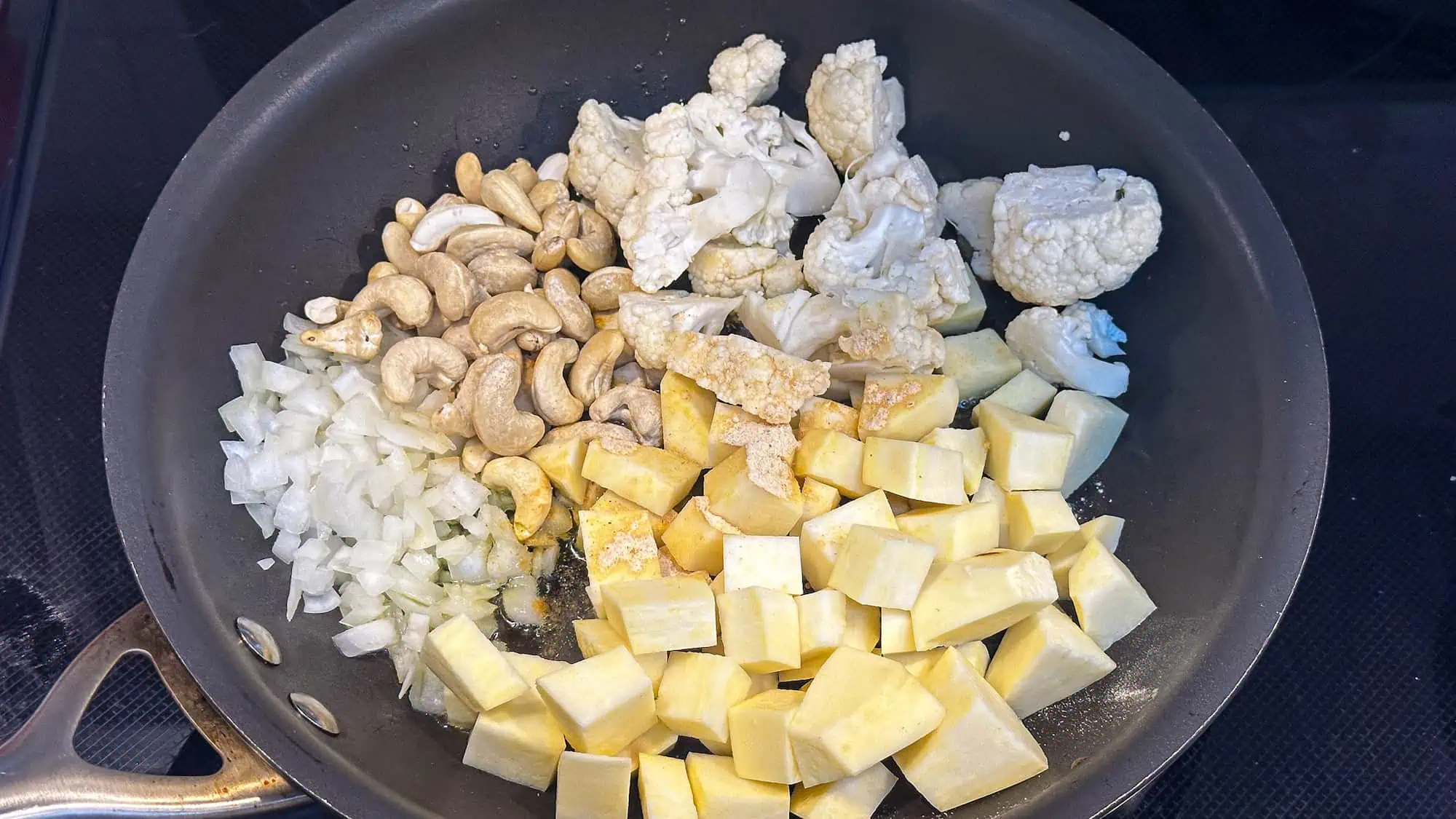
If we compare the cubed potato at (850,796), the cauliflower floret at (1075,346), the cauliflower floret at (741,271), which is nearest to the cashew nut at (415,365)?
the cauliflower floret at (741,271)

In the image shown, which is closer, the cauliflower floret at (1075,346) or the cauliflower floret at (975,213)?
the cauliflower floret at (1075,346)

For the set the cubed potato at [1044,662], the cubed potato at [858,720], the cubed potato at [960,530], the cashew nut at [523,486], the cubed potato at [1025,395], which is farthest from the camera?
the cubed potato at [1025,395]

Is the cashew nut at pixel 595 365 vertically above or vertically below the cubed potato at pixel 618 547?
above

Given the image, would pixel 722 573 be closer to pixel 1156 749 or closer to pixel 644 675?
pixel 644 675

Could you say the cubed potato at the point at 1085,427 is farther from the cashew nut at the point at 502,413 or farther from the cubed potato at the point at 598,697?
the cashew nut at the point at 502,413

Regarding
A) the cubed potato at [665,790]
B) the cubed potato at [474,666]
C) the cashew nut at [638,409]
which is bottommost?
the cubed potato at [665,790]

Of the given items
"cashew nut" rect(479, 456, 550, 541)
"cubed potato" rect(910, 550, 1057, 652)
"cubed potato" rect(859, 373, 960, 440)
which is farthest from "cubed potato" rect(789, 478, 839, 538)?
"cashew nut" rect(479, 456, 550, 541)
